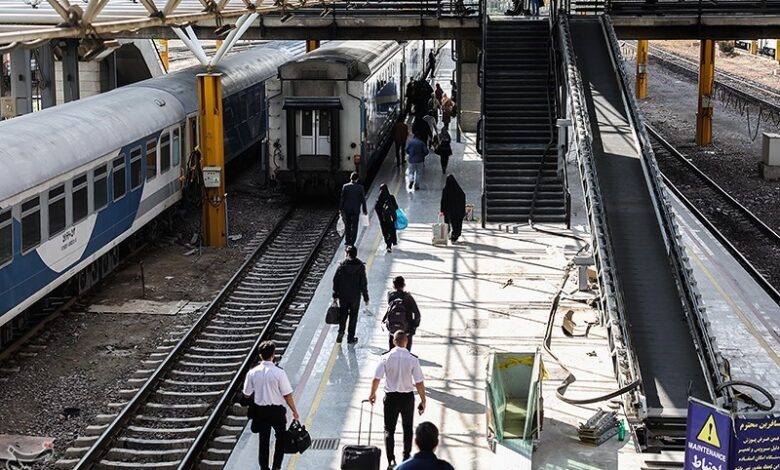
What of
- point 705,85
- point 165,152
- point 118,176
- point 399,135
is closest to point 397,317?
point 118,176

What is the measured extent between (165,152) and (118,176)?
2.77 metres

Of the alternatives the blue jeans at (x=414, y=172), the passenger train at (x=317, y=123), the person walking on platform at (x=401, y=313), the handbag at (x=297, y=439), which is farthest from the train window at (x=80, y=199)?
the blue jeans at (x=414, y=172)

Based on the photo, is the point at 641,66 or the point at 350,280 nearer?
the point at 350,280

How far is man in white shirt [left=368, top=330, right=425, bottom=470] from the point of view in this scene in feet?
37.3

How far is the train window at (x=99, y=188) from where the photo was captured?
18578mm

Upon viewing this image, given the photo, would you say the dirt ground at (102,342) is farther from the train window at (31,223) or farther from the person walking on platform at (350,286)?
the person walking on platform at (350,286)

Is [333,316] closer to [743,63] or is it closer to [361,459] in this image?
[361,459]

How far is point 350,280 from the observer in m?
15.2

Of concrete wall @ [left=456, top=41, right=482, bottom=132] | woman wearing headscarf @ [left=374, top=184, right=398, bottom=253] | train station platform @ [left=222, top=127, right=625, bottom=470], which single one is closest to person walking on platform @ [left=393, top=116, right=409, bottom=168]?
concrete wall @ [left=456, top=41, right=482, bottom=132]

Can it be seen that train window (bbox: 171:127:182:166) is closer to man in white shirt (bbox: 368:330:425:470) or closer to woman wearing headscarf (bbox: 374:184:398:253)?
woman wearing headscarf (bbox: 374:184:398:253)

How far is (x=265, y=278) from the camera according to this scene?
20.2 m

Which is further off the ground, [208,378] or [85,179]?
[85,179]

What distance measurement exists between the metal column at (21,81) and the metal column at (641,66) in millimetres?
26263

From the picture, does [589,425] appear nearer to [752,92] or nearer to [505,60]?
[505,60]
